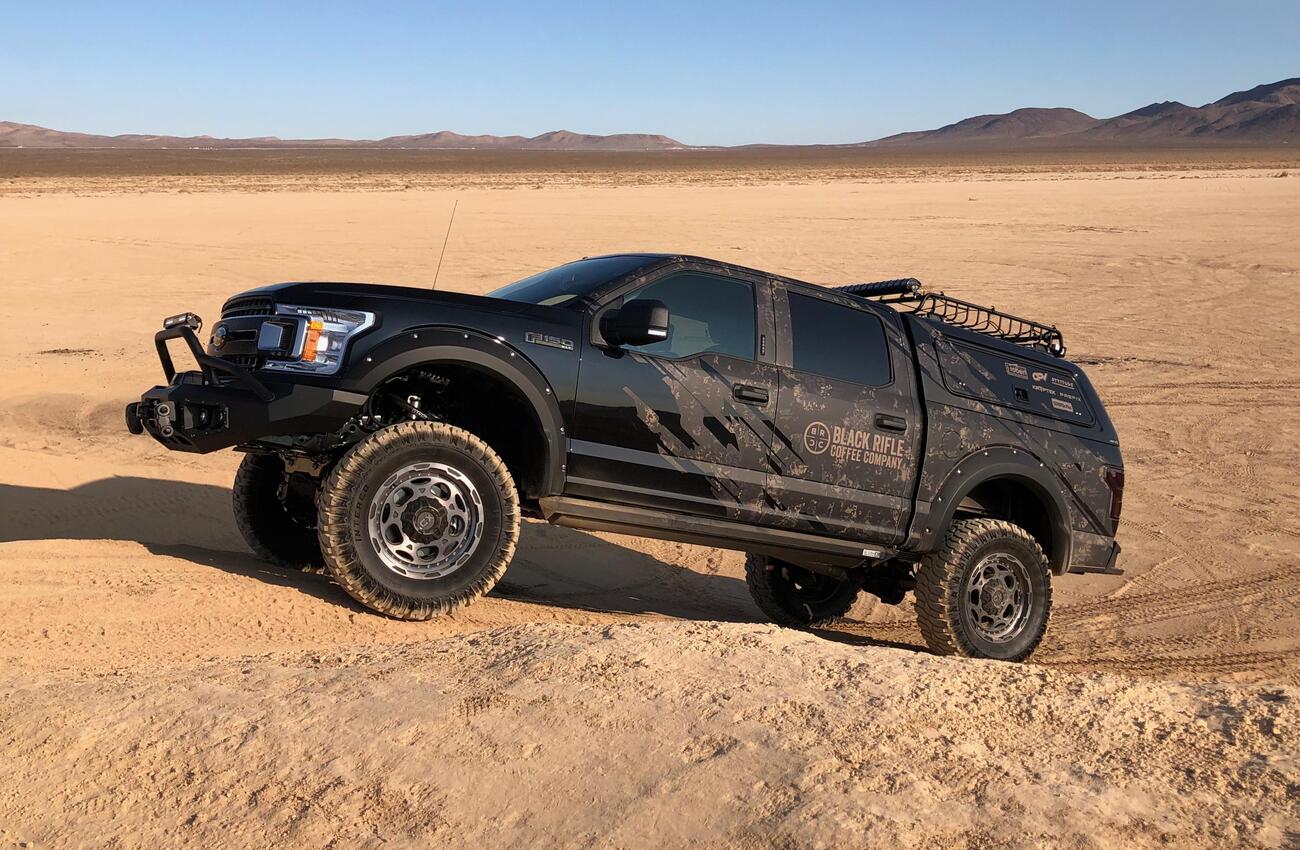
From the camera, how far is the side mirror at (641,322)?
5715 millimetres

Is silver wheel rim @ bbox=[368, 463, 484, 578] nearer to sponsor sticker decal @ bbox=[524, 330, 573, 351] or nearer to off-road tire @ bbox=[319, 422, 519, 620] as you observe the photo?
off-road tire @ bbox=[319, 422, 519, 620]

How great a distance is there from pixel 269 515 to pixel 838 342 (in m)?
3.22

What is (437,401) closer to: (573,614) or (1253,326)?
(573,614)

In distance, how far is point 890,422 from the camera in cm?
660

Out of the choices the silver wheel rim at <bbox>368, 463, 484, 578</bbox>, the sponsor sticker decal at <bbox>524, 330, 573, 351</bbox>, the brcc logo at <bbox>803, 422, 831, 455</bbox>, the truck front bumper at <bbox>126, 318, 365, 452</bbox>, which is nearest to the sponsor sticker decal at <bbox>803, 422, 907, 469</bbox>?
the brcc logo at <bbox>803, 422, 831, 455</bbox>

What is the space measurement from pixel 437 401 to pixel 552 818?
2.95 m

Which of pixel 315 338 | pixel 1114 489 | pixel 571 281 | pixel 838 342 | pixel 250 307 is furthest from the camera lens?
pixel 1114 489

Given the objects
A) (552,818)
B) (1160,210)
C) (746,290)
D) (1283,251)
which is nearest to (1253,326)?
(1283,251)

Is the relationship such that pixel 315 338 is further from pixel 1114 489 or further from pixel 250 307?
pixel 1114 489

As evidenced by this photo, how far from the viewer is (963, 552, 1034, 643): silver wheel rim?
691 cm

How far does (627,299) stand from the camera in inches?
242

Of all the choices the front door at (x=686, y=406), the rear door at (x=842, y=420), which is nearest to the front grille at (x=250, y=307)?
the front door at (x=686, y=406)

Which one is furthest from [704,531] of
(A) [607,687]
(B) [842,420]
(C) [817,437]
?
(A) [607,687]

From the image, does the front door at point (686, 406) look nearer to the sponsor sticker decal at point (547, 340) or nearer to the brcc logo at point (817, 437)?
the sponsor sticker decal at point (547, 340)
